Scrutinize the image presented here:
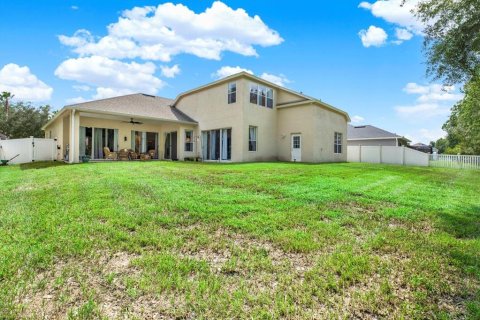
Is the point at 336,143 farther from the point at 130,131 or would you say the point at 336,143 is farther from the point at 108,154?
the point at 108,154

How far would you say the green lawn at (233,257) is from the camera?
2.38m

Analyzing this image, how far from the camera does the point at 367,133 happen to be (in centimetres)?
3031

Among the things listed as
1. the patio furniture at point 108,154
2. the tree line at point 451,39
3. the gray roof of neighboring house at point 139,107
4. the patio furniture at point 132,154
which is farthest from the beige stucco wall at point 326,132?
the patio furniture at point 108,154

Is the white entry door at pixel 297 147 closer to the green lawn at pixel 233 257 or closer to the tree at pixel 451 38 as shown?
the tree at pixel 451 38

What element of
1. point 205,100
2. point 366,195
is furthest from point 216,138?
point 366,195

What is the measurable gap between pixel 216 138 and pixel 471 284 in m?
17.0

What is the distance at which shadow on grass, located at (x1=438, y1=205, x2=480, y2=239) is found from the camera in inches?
175

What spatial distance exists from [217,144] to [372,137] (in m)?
18.9

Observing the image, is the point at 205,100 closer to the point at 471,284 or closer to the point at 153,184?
the point at 153,184

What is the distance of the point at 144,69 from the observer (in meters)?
24.5

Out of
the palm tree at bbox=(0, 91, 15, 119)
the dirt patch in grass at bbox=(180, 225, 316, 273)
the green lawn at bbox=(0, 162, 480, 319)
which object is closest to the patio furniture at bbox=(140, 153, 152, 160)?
the green lawn at bbox=(0, 162, 480, 319)

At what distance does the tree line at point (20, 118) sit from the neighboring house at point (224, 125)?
1804cm

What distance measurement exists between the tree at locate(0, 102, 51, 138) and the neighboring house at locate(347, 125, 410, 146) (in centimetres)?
3871

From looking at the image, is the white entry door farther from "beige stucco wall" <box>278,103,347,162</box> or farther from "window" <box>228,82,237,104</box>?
"window" <box>228,82,237,104</box>
